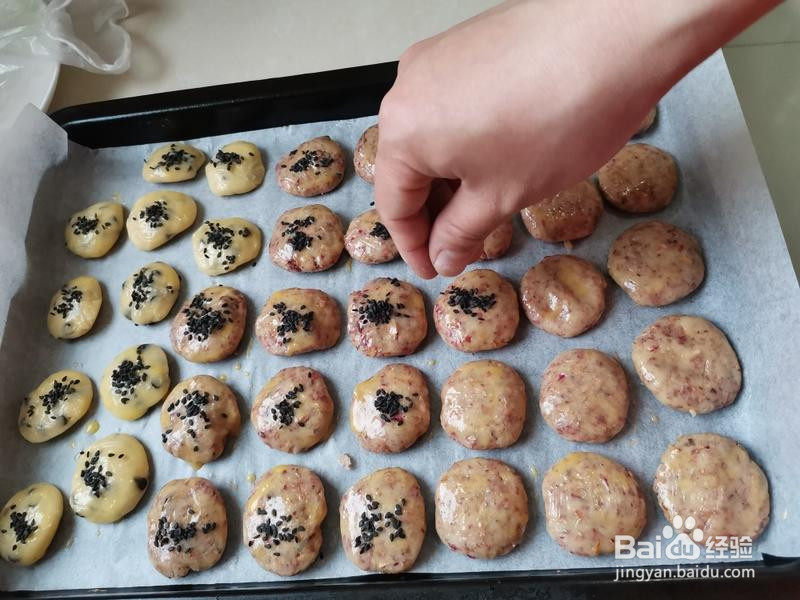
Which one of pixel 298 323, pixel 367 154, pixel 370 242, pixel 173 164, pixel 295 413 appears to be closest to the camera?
pixel 295 413

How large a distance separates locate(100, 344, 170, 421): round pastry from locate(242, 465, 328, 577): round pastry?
0.47 metres

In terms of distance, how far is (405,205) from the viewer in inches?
51.5

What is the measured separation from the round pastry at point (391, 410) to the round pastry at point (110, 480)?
2.17 ft

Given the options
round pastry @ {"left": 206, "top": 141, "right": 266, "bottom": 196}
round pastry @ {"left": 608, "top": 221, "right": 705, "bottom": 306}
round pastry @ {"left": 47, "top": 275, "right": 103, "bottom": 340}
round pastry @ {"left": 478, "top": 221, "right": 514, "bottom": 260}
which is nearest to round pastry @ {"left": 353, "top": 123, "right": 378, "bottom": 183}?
round pastry @ {"left": 206, "top": 141, "right": 266, "bottom": 196}

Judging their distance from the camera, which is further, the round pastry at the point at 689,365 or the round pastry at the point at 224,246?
the round pastry at the point at 224,246

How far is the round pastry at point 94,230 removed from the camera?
7.39ft

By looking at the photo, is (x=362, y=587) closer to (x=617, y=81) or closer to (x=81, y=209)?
(x=617, y=81)

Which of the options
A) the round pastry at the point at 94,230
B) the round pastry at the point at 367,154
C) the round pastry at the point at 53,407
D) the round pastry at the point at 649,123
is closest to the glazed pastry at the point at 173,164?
the round pastry at the point at 94,230

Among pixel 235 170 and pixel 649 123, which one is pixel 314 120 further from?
pixel 649 123

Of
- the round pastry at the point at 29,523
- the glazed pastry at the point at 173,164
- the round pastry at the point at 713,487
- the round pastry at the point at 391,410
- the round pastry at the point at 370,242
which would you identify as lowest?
the round pastry at the point at 713,487

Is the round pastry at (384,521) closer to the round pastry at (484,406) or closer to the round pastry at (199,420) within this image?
the round pastry at (484,406)

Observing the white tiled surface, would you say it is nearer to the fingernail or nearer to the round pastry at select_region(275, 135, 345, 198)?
the round pastry at select_region(275, 135, 345, 198)

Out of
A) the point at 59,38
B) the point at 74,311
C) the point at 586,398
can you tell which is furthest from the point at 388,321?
the point at 59,38

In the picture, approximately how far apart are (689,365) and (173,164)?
183cm
